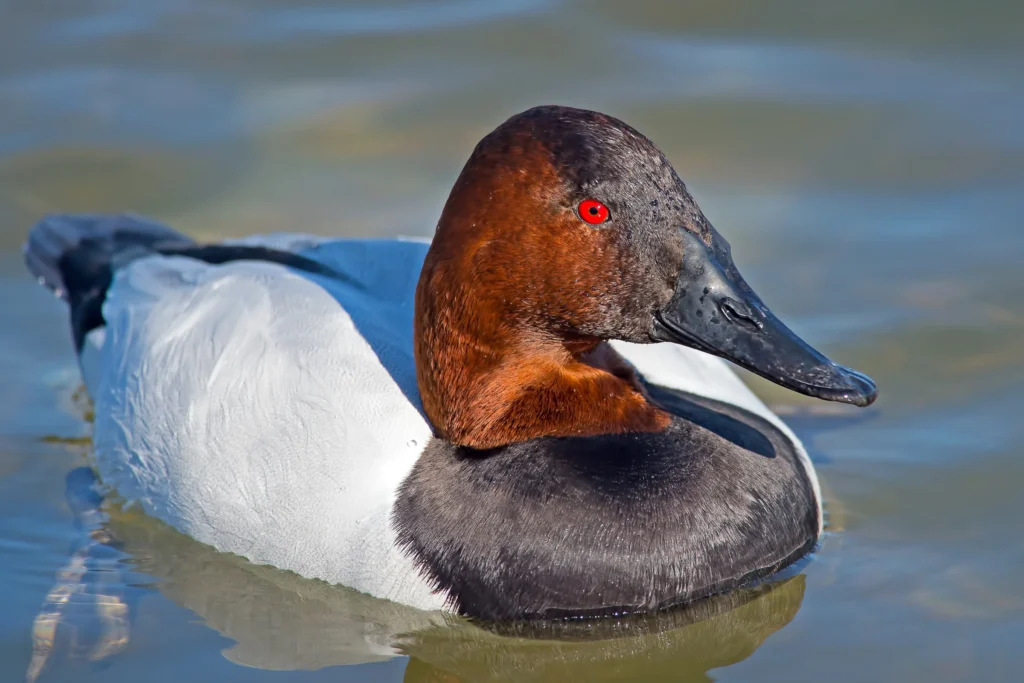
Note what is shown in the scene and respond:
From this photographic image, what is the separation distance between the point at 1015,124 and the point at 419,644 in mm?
4011

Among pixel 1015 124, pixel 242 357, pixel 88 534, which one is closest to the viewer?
pixel 242 357

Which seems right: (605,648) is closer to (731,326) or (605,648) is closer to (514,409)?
(514,409)

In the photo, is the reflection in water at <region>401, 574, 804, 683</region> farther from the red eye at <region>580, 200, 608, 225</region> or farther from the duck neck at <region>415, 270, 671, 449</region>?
the red eye at <region>580, 200, 608, 225</region>

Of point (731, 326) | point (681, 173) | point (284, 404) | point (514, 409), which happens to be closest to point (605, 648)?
point (514, 409)

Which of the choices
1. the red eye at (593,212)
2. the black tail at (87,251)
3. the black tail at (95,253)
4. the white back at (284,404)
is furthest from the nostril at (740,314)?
the black tail at (87,251)

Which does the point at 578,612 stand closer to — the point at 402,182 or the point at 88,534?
the point at 88,534

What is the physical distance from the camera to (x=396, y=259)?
4801mm

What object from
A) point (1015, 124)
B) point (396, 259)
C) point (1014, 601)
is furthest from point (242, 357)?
point (1015, 124)

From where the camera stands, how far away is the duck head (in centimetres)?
366

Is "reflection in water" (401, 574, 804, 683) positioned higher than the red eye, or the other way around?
the red eye

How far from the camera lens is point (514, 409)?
13.1 feet

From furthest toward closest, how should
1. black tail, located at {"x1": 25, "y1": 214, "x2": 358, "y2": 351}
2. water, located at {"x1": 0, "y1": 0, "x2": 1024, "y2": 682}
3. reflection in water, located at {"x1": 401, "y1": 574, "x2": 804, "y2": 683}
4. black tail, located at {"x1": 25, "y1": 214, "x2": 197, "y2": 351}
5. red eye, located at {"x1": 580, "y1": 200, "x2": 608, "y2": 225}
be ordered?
black tail, located at {"x1": 25, "y1": 214, "x2": 197, "y2": 351}
black tail, located at {"x1": 25, "y1": 214, "x2": 358, "y2": 351}
water, located at {"x1": 0, "y1": 0, "x2": 1024, "y2": 682}
reflection in water, located at {"x1": 401, "y1": 574, "x2": 804, "y2": 683}
red eye, located at {"x1": 580, "y1": 200, "x2": 608, "y2": 225}

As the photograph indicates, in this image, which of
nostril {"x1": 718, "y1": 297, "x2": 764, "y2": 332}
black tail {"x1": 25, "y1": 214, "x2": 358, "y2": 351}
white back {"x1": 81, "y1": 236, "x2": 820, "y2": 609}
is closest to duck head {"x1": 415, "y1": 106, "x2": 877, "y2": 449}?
nostril {"x1": 718, "y1": 297, "x2": 764, "y2": 332}

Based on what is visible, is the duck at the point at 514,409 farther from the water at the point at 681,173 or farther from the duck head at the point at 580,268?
the water at the point at 681,173
